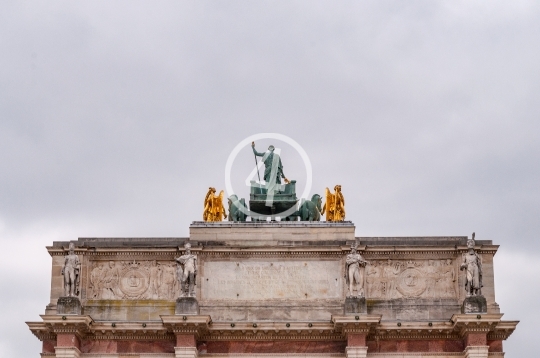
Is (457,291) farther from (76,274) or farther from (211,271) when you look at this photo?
(76,274)

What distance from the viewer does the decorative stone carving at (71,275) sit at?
5941 centimetres

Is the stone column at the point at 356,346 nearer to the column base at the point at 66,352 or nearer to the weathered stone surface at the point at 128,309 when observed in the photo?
the weathered stone surface at the point at 128,309

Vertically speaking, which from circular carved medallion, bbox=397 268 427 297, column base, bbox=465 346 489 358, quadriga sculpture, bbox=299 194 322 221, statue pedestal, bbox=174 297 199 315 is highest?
quadriga sculpture, bbox=299 194 322 221

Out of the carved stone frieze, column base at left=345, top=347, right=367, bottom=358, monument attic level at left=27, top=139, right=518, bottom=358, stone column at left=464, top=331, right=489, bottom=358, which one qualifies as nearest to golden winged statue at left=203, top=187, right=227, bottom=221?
monument attic level at left=27, top=139, right=518, bottom=358

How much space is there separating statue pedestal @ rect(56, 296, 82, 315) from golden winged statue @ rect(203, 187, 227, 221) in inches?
259

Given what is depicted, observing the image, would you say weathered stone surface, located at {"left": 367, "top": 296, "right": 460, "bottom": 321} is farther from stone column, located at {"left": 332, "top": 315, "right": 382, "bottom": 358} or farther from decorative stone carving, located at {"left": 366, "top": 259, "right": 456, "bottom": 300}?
stone column, located at {"left": 332, "top": 315, "right": 382, "bottom": 358}

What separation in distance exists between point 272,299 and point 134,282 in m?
5.44

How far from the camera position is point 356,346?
58312 millimetres

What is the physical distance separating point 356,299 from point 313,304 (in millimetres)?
1898

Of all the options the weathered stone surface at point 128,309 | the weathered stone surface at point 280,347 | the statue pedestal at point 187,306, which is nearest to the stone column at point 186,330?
the statue pedestal at point 187,306

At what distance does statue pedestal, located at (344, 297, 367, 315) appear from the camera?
58.8 m

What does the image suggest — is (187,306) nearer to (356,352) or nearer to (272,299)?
(272,299)

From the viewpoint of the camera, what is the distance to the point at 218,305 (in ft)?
197


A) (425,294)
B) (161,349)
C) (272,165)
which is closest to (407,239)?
(425,294)
